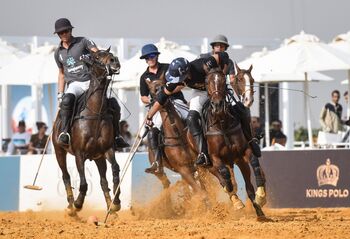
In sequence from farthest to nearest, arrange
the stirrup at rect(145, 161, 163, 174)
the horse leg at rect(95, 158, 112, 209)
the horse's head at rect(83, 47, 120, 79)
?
the stirrup at rect(145, 161, 163, 174) → the horse leg at rect(95, 158, 112, 209) → the horse's head at rect(83, 47, 120, 79)

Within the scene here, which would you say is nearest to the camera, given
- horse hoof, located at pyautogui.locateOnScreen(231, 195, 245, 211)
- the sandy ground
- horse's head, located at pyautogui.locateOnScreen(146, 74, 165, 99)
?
the sandy ground

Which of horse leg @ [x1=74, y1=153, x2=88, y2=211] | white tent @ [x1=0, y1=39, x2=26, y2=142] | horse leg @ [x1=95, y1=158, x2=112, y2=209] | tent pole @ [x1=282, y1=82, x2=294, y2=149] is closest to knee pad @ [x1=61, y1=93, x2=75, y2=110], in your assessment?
horse leg @ [x1=74, y1=153, x2=88, y2=211]

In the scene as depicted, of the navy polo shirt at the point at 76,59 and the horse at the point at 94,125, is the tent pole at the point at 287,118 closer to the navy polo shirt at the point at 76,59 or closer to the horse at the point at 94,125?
the navy polo shirt at the point at 76,59

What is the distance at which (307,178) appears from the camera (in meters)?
23.2

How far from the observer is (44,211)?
23.7 metres

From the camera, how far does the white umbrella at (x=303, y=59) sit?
26609mm

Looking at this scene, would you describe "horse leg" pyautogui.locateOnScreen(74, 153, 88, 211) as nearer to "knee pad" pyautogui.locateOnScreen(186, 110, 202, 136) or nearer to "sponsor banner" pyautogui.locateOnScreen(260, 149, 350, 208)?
"knee pad" pyautogui.locateOnScreen(186, 110, 202, 136)

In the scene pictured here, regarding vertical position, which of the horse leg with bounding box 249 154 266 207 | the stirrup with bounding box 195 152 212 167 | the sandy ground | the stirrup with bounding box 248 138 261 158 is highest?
the stirrup with bounding box 248 138 261 158

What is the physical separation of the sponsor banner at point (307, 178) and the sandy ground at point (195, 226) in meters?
1.77

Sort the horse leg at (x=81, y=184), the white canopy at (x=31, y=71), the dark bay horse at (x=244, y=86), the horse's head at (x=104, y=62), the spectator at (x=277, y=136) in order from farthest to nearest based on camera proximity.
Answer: the white canopy at (x=31, y=71)
the spectator at (x=277, y=136)
the dark bay horse at (x=244, y=86)
the horse leg at (x=81, y=184)
the horse's head at (x=104, y=62)

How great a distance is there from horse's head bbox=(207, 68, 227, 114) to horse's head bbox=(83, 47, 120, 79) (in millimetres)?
2149

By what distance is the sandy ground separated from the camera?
Answer: 49.5 ft

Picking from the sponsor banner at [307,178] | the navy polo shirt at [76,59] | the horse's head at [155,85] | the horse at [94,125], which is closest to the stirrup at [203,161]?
the horse at [94,125]

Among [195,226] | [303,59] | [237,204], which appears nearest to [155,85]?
[237,204]
